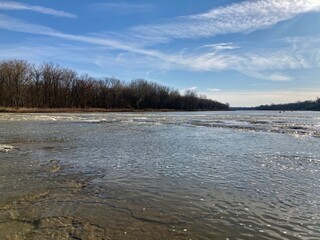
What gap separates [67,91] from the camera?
125312 millimetres

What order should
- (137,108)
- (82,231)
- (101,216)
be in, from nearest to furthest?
(82,231), (101,216), (137,108)

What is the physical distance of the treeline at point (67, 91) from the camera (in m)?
101

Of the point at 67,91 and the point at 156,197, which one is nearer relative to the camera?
the point at 156,197

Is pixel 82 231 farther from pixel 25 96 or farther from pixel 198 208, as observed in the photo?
pixel 25 96

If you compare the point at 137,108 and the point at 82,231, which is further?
the point at 137,108

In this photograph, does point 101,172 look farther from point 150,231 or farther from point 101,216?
point 150,231

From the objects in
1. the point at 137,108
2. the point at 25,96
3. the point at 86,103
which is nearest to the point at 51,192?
the point at 25,96

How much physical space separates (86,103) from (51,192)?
127m

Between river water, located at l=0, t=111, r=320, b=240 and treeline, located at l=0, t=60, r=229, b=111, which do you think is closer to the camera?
river water, located at l=0, t=111, r=320, b=240

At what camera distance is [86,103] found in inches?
5251

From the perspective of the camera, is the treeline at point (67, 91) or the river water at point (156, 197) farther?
the treeline at point (67, 91)

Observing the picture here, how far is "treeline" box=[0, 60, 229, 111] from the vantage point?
101125 millimetres

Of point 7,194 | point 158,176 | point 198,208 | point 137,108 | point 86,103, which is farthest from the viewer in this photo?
point 137,108

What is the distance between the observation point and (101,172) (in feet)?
40.2
